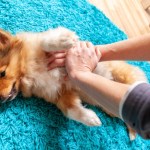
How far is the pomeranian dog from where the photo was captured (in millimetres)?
1705

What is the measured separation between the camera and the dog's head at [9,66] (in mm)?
1700

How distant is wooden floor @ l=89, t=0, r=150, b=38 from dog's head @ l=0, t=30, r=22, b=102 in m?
1.16

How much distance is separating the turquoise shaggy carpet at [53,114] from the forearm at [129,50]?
46cm

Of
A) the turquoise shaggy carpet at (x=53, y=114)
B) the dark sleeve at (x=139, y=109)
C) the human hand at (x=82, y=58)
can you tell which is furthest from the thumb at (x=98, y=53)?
the dark sleeve at (x=139, y=109)

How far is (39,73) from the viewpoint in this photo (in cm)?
182

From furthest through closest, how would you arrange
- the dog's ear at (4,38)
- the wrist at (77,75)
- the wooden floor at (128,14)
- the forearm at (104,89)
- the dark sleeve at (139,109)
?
1. the wooden floor at (128,14)
2. the dog's ear at (4,38)
3. the wrist at (77,75)
4. the forearm at (104,89)
5. the dark sleeve at (139,109)

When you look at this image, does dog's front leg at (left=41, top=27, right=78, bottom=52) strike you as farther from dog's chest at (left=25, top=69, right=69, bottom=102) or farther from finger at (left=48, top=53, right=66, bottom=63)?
dog's chest at (left=25, top=69, right=69, bottom=102)

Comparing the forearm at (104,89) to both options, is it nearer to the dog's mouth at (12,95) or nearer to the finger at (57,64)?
the finger at (57,64)

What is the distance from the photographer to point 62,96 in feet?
6.11

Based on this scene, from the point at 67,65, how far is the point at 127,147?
0.79 m

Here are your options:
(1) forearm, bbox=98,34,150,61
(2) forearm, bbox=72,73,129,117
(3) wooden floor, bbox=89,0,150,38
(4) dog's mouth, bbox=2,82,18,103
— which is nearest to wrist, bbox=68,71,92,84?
(2) forearm, bbox=72,73,129,117

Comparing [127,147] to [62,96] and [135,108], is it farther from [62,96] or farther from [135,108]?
[135,108]

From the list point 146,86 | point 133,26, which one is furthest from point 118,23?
point 146,86

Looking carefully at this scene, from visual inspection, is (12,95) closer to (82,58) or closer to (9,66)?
(9,66)
